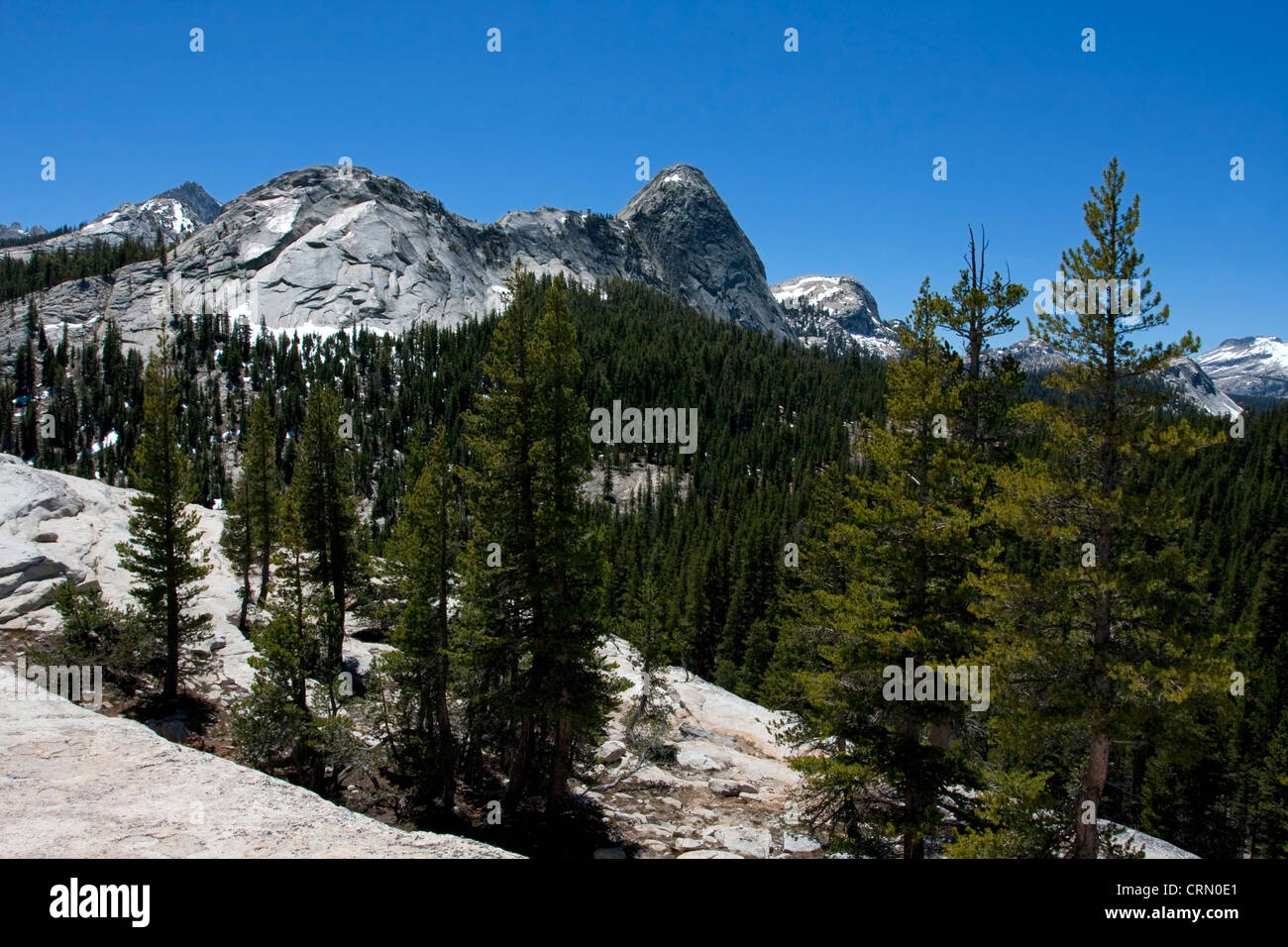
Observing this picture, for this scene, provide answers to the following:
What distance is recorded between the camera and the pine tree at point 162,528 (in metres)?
20.6

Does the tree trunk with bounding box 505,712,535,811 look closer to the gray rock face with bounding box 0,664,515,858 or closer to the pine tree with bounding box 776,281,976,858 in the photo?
the pine tree with bounding box 776,281,976,858

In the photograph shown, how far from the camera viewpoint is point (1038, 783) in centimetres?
1026

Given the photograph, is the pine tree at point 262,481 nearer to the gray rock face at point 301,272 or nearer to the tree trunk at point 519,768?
the tree trunk at point 519,768

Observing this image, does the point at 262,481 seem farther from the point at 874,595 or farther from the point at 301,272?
the point at 301,272

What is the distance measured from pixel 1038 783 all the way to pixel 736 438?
129m

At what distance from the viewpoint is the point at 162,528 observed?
20.8 metres

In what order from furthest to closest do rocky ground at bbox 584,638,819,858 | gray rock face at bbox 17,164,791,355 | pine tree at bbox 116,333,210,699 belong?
gray rock face at bbox 17,164,791,355 → pine tree at bbox 116,333,210,699 → rocky ground at bbox 584,638,819,858

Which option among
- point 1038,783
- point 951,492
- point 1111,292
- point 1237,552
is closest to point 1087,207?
point 1111,292

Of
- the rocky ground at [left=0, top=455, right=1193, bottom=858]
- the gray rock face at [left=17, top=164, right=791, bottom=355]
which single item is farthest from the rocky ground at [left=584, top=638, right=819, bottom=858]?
the gray rock face at [left=17, top=164, right=791, bottom=355]

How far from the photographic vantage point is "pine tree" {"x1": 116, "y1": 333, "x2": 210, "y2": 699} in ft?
67.5

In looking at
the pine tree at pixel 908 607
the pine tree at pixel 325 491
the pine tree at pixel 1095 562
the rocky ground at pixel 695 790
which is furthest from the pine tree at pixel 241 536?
the pine tree at pixel 1095 562

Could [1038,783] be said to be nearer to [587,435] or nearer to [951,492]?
[951,492]

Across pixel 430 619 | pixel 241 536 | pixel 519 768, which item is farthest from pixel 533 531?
pixel 241 536

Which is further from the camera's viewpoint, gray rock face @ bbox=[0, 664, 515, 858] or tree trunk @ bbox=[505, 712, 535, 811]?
tree trunk @ bbox=[505, 712, 535, 811]
